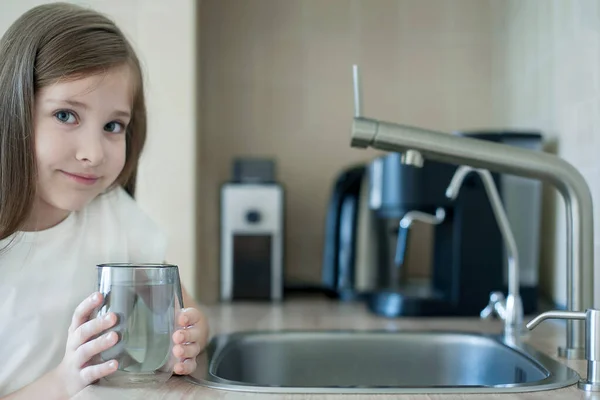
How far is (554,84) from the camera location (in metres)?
1.46

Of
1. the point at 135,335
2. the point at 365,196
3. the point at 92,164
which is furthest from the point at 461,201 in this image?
the point at 135,335

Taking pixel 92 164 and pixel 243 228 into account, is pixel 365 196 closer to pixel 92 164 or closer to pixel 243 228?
pixel 243 228

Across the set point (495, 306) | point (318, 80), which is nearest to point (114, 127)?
point (495, 306)

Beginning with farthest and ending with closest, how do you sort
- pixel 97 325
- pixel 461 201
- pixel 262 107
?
pixel 262 107 → pixel 461 201 → pixel 97 325

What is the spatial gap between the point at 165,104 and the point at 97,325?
3.16ft

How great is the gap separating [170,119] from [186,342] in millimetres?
887

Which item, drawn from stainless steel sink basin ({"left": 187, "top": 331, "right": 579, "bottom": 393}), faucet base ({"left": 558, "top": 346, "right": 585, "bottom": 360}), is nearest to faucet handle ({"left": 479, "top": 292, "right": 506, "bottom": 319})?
stainless steel sink basin ({"left": 187, "top": 331, "right": 579, "bottom": 393})

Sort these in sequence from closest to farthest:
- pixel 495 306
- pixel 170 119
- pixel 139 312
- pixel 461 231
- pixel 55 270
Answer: pixel 139 312, pixel 55 270, pixel 495 306, pixel 461 231, pixel 170 119

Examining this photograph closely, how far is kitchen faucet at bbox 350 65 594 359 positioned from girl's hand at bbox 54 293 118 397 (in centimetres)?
36

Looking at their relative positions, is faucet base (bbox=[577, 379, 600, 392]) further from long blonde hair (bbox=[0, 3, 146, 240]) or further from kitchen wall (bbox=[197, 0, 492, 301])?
kitchen wall (bbox=[197, 0, 492, 301])

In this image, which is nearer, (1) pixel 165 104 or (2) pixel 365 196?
(1) pixel 165 104

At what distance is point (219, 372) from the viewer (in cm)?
96

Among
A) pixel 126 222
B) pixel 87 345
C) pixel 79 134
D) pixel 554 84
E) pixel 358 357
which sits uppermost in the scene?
pixel 554 84

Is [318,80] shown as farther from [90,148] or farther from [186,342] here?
[186,342]
